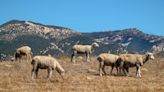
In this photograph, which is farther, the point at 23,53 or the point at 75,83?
the point at 23,53

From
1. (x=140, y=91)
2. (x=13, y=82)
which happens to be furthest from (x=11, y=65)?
(x=140, y=91)

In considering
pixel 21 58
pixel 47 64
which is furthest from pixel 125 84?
pixel 21 58

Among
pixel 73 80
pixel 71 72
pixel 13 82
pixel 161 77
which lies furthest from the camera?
pixel 71 72

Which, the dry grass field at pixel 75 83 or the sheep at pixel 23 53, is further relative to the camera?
the sheep at pixel 23 53

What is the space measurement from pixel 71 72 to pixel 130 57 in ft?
21.0

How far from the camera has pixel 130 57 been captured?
1820 inches

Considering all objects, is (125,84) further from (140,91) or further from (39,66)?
(39,66)

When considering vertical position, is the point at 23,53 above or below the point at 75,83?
above

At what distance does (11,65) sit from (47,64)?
11006 mm

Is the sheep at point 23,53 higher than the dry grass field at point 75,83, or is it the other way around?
the sheep at point 23,53

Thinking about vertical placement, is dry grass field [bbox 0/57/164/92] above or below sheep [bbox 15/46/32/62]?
below

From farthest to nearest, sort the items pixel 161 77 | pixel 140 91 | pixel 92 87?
pixel 161 77 < pixel 92 87 < pixel 140 91

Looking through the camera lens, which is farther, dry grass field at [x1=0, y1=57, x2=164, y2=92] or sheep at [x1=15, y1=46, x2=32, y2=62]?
sheep at [x1=15, y1=46, x2=32, y2=62]

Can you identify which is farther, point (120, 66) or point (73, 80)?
point (120, 66)
